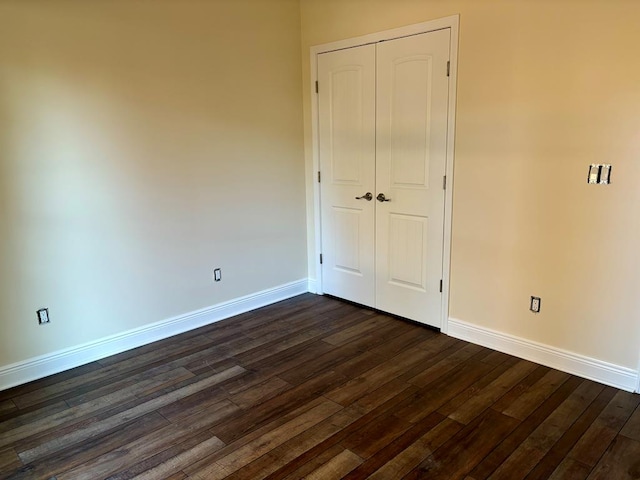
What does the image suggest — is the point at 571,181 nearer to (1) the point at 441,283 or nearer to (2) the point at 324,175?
(1) the point at 441,283

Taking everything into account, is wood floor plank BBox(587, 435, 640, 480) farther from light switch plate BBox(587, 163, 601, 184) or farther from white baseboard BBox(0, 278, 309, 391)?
white baseboard BBox(0, 278, 309, 391)

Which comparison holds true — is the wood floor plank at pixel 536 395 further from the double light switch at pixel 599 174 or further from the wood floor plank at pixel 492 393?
the double light switch at pixel 599 174

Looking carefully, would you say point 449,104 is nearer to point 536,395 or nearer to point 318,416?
point 536,395

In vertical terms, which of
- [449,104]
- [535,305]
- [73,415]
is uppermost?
[449,104]

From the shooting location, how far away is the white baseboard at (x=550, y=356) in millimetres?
2715

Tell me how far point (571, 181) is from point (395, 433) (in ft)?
5.83

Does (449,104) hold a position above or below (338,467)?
above

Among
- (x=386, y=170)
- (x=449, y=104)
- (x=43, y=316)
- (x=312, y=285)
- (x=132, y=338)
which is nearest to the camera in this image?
(x=43, y=316)

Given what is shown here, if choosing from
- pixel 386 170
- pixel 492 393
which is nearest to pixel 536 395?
pixel 492 393

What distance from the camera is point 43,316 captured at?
2.96 meters

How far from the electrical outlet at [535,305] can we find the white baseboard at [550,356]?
221 mm

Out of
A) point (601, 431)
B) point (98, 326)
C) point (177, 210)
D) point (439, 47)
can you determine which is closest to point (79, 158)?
point (177, 210)

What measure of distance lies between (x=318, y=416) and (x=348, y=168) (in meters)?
2.18

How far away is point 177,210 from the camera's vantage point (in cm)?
348
